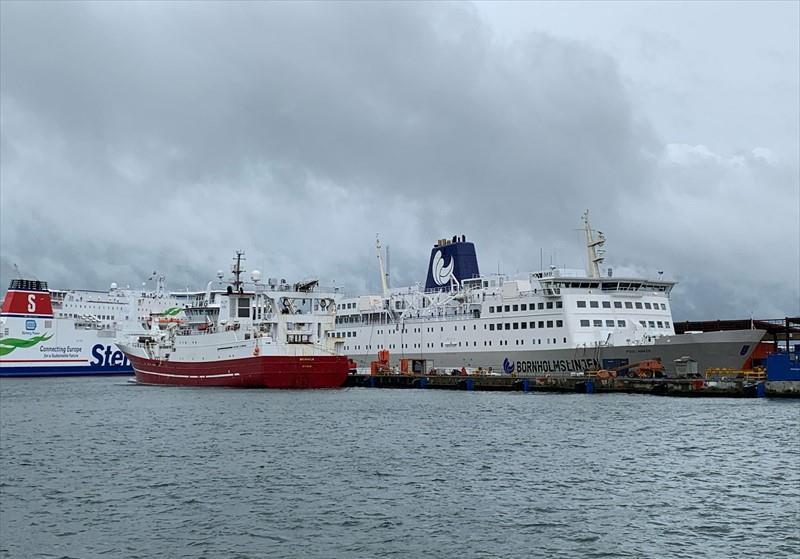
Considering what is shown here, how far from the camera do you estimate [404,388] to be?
58156mm

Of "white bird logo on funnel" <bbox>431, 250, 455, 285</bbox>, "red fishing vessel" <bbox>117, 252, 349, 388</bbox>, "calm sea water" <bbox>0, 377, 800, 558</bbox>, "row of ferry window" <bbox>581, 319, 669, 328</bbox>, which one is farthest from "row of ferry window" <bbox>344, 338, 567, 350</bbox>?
"calm sea water" <bbox>0, 377, 800, 558</bbox>

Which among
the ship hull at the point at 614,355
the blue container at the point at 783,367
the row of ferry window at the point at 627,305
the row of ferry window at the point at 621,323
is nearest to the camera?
the blue container at the point at 783,367

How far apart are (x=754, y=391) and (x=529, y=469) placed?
24900 millimetres

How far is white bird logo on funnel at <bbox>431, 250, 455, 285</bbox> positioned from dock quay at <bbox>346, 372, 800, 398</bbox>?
11.7 metres

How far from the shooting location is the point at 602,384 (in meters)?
48.3

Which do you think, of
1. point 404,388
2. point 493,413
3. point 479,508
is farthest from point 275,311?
point 479,508

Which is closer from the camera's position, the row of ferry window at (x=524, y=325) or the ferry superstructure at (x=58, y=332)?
the row of ferry window at (x=524, y=325)

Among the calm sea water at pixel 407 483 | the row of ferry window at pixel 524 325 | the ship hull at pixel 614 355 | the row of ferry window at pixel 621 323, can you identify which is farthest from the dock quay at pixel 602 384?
the calm sea water at pixel 407 483

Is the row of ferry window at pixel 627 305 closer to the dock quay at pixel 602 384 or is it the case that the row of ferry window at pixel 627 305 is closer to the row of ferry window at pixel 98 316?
the dock quay at pixel 602 384

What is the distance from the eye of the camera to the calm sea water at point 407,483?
54.5 ft

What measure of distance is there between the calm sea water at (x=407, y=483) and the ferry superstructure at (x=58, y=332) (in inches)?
1904

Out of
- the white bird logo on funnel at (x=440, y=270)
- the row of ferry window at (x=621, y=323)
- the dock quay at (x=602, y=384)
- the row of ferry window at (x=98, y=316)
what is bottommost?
the dock quay at (x=602, y=384)

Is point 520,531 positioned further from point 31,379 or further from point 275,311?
point 31,379

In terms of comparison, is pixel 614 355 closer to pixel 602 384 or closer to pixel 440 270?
pixel 602 384
